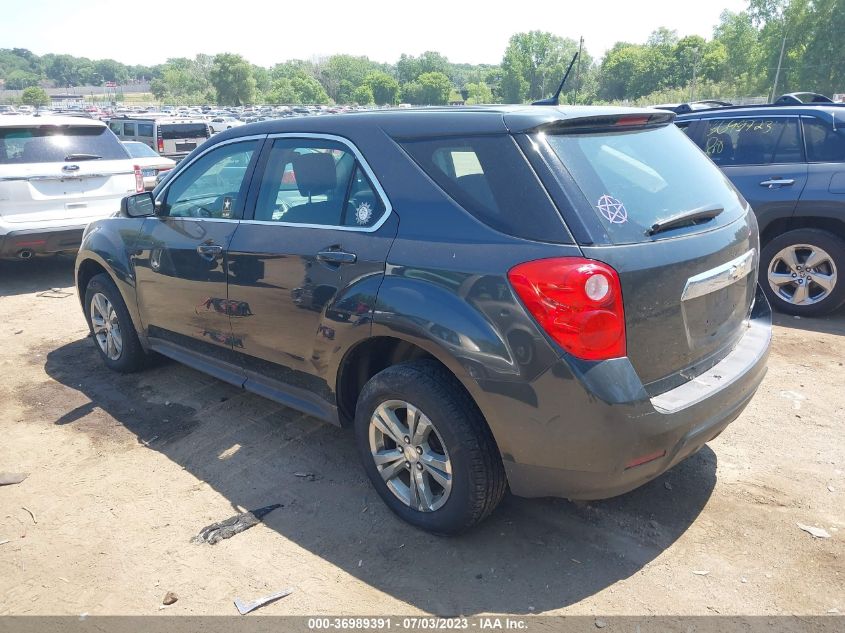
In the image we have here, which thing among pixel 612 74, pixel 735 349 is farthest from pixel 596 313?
pixel 612 74

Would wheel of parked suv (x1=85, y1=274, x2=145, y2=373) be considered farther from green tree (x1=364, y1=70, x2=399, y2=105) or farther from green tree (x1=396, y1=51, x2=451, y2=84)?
green tree (x1=396, y1=51, x2=451, y2=84)

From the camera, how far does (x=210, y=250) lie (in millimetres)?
3861

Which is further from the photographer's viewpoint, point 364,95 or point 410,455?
point 364,95

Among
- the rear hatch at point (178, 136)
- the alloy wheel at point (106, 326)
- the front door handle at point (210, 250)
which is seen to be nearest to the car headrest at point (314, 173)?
the front door handle at point (210, 250)

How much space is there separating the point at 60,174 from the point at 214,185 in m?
4.47

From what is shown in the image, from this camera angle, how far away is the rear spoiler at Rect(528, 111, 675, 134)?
8.98 ft

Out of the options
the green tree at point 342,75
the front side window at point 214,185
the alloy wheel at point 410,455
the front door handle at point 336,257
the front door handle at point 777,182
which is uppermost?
the green tree at point 342,75

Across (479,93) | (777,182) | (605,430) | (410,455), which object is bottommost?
(410,455)

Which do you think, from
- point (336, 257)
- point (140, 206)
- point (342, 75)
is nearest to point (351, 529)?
point (336, 257)

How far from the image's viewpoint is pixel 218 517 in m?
3.28

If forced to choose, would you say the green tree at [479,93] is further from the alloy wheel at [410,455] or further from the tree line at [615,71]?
the alloy wheel at [410,455]

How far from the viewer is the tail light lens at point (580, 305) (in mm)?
2418

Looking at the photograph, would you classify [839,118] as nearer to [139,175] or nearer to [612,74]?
[139,175]

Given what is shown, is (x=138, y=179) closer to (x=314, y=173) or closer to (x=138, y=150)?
(x=314, y=173)
